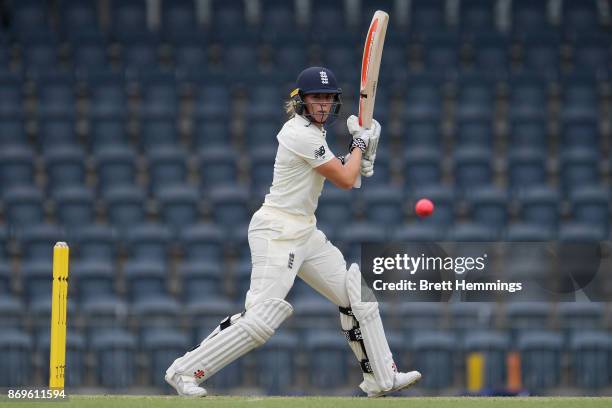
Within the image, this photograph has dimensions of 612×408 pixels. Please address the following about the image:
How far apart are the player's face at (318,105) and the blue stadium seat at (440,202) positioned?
180 inches

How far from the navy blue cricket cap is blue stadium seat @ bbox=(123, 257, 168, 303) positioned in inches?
179

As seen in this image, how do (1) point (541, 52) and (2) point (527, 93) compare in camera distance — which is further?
(1) point (541, 52)

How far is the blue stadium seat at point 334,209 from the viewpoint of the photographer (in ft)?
33.3

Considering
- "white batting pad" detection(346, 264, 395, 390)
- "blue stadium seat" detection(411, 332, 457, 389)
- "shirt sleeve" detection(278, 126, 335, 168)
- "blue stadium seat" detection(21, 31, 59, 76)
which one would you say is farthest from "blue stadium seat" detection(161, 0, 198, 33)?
"white batting pad" detection(346, 264, 395, 390)

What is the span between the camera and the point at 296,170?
18.4 feet

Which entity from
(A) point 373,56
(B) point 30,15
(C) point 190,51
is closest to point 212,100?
(C) point 190,51

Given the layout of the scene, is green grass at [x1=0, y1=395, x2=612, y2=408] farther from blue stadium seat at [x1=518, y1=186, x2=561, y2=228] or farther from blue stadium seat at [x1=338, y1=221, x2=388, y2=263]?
blue stadium seat at [x1=518, y1=186, x2=561, y2=228]

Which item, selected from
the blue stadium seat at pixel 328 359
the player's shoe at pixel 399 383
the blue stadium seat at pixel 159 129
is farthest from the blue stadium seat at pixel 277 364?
the player's shoe at pixel 399 383

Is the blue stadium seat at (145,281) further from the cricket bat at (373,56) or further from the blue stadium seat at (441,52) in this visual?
the cricket bat at (373,56)

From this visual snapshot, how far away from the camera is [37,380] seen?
9070mm

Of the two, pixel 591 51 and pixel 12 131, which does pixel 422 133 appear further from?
pixel 12 131

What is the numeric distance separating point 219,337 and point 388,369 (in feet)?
3.05

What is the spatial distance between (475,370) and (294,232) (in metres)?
3.95

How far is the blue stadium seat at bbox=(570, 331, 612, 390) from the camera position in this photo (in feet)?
28.8
